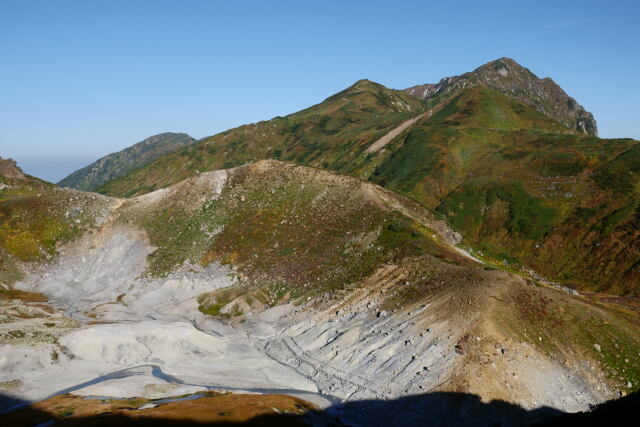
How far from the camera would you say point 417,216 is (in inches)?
4343

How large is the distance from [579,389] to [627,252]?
67.5 metres

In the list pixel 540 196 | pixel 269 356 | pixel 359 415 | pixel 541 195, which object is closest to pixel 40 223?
pixel 269 356

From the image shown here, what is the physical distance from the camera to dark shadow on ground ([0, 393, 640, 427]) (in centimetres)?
4497

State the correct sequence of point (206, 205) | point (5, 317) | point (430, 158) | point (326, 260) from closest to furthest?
point (5, 317) → point (326, 260) → point (206, 205) → point (430, 158)

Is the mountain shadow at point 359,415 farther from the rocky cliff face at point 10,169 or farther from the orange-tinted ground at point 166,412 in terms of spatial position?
the rocky cliff face at point 10,169

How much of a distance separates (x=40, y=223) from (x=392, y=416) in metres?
103

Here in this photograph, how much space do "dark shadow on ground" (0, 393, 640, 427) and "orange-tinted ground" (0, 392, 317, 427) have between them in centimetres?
9

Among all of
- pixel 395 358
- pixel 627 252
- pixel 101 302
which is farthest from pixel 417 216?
pixel 101 302

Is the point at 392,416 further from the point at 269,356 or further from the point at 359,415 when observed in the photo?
the point at 269,356

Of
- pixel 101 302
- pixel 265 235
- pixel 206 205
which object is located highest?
pixel 206 205

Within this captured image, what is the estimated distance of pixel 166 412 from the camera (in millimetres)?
47375

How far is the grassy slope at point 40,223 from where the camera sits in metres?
109

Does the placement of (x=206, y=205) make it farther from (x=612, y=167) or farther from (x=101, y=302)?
(x=612, y=167)

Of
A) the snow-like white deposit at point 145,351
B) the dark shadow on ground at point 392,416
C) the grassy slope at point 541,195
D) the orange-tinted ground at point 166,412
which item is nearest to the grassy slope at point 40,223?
the snow-like white deposit at point 145,351
